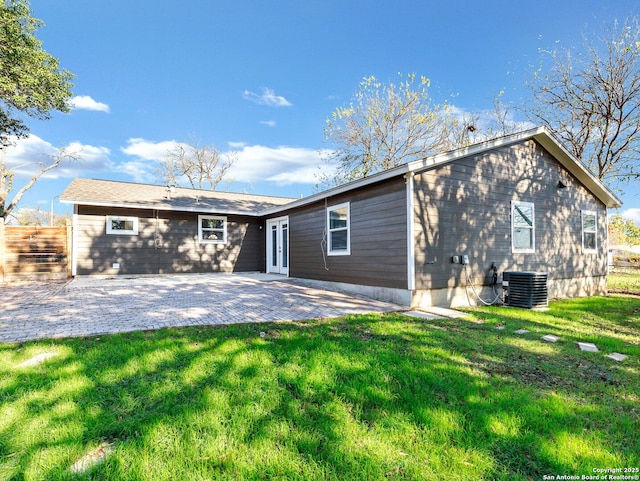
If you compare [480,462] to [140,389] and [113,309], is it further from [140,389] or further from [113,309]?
[113,309]

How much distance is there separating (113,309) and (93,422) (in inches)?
157

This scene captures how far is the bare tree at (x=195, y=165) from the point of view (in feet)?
87.0

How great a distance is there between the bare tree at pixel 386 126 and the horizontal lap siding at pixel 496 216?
9.84 m

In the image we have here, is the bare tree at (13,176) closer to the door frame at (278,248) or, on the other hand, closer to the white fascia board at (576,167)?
the door frame at (278,248)

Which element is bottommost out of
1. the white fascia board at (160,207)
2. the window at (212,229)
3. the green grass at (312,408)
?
the green grass at (312,408)

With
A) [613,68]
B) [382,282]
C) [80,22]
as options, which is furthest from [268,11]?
[613,68]

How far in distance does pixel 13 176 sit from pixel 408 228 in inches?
1017

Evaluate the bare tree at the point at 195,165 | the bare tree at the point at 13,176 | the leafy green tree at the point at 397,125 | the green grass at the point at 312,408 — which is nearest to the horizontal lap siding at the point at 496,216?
the green grass at the point at 312,408

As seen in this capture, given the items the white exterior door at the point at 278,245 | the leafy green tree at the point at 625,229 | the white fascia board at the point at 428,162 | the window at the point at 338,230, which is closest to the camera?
the white fascia board at the point at 428,162

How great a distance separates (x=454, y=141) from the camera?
18734mm

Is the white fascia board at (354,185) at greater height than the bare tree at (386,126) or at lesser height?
lesser

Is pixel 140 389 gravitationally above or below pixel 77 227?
below

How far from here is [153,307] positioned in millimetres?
5836

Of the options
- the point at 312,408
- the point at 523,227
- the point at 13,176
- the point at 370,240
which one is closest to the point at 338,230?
the point at 370,240
